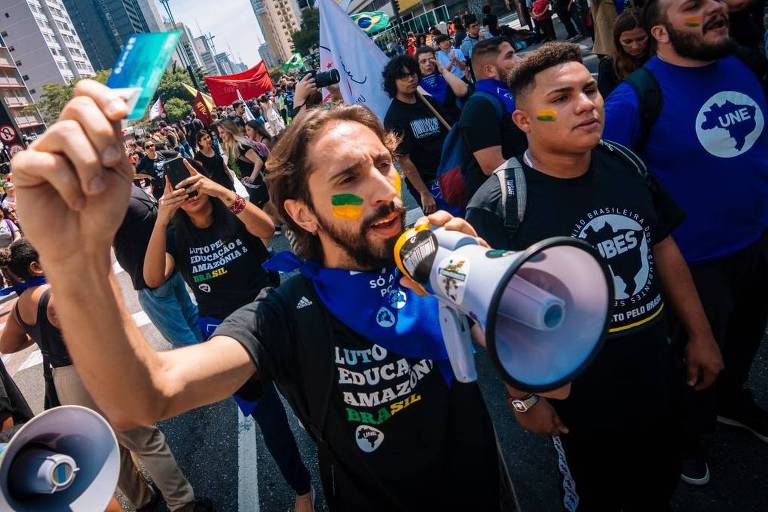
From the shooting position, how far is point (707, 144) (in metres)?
2.11

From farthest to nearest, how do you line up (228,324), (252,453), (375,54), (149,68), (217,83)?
(217,83), (375,54), (252,453), (228,324), (149,68)

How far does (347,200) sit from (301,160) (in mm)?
281

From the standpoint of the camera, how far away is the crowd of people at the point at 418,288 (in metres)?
0.98

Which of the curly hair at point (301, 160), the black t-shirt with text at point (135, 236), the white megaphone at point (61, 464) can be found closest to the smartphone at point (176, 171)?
the black t-shirt with text at point (135, 236)

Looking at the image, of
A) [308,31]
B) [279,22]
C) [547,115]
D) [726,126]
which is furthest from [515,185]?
[279,22]

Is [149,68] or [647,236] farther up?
[149,68]

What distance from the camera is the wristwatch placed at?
1839mm

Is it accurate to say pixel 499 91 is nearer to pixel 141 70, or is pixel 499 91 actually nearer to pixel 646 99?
pixel 646 99

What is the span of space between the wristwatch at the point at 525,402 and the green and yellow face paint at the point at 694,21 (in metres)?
1.89

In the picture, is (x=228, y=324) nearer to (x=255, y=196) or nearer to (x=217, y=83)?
(x=255, y=196)

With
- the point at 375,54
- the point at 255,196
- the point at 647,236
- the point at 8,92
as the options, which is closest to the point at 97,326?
the point at 647,236

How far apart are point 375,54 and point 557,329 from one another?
4676 millimetres

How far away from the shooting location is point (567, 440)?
6.62 feet

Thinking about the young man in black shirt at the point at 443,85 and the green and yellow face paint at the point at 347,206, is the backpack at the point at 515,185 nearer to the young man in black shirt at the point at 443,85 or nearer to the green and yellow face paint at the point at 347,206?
the green and yellow face paint at the point at 347,206
